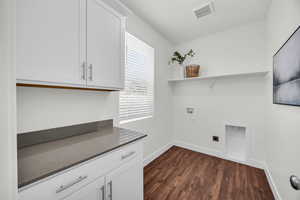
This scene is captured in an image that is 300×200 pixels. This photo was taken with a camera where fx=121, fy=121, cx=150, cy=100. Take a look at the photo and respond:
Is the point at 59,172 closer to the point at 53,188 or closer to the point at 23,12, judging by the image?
the point at 53,188

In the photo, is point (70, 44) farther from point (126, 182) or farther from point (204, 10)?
point (204, 10)

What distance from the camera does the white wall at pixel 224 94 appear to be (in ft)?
7.02

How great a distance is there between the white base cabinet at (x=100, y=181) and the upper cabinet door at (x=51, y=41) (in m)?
0.67

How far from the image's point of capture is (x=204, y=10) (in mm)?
1877

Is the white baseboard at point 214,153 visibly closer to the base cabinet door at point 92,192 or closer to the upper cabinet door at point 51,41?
the base cabinet door at point 92,192

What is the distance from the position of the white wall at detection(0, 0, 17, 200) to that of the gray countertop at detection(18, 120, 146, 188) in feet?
0.67

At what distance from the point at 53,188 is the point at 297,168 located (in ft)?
5.65

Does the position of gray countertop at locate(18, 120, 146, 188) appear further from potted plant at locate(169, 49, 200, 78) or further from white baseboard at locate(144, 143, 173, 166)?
potted plant at locate(169, 49, 200, 78)

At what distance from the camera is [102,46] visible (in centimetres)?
126

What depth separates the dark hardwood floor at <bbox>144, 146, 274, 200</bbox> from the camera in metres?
1.56

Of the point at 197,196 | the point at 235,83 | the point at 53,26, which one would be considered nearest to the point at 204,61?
the point at 235,83

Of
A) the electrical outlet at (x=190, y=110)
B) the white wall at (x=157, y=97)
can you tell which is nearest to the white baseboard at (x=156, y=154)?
the white wall at (x=157, y=97)

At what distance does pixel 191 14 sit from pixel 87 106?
212 centimetres

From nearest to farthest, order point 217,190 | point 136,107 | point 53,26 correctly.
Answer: point 53,26
point 217,190
point 136,107
